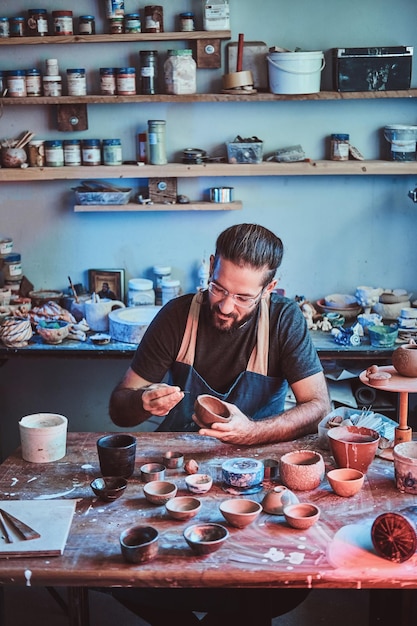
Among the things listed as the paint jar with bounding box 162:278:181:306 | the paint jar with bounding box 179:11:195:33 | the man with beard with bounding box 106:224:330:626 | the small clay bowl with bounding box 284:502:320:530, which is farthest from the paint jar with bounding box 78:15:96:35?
the small clay bowl with bounding box 284:502:320:530

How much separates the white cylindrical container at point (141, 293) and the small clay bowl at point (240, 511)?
105 inches

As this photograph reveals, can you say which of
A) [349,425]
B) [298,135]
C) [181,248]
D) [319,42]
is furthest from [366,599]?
[319,42]

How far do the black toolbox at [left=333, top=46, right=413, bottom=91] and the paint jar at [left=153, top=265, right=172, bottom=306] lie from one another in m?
1.48

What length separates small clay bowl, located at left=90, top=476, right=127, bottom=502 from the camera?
253 centimetres


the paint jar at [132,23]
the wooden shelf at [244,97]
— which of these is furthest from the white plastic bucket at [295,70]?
the paint jar at [132,23]

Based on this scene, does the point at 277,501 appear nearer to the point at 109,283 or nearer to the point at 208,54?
the point at 109,283

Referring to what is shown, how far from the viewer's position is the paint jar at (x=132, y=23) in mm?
4762

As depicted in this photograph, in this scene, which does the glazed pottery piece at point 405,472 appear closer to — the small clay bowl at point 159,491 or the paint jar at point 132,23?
the small clay bowl at point 159,491

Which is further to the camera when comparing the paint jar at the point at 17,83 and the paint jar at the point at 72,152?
the paint jar at the point at 72,152

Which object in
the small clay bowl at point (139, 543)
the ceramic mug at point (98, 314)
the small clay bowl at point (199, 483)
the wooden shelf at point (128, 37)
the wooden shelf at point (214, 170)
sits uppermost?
the wooden shelf at point (128, 37)

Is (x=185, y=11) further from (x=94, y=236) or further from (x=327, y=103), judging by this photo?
(x=94, y=236)

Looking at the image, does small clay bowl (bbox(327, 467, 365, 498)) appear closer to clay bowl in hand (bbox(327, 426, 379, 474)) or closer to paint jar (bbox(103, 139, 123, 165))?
clay bowl in hand (bbox(327, 426, 379, 474))

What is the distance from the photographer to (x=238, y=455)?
2883 millimetres

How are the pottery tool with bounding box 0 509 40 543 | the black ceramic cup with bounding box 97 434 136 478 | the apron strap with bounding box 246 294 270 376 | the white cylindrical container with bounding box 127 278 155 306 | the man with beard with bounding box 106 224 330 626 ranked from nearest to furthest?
the pottery tool with bounding box 0 509 40 543 → the black ceramic cup with bounding box 97 434 136 478 → the man with beard with bounding box 106 224 330 626 → the apron strap with bounding box 246 294 270 376 → the white cylindrical container with bounding box 127 278 155 306
